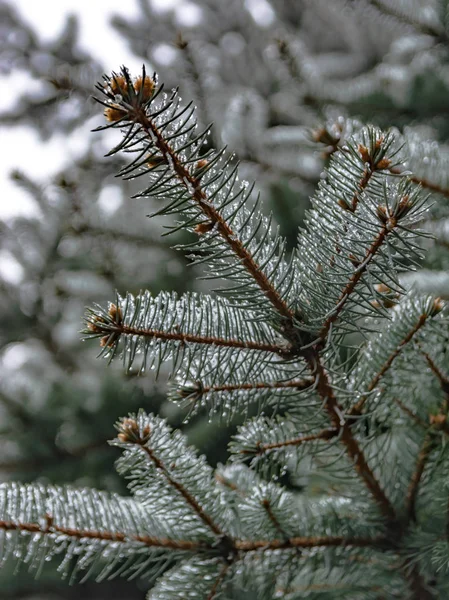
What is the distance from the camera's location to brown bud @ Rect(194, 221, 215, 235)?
44cm

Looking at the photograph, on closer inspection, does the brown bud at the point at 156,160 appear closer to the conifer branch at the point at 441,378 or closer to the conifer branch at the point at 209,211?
the conifer branch at the point at 209,211

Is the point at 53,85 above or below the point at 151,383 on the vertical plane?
above

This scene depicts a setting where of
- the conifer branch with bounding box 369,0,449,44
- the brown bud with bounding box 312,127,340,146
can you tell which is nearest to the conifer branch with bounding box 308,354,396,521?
the brown bud with bounding box 312,127,340,146

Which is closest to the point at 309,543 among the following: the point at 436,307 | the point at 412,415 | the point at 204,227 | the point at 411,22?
the point at 412,415

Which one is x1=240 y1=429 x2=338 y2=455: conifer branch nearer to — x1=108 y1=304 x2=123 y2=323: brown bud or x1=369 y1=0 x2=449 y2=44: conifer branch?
x1=108 y1=304 x2=123 y2=323: brown bud

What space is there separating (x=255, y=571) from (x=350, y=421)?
0.68ft

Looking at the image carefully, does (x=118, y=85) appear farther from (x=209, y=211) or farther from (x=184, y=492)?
(x=184, y=492)

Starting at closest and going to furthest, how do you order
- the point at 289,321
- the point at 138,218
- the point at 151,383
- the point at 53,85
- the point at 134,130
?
the point at 134,130, the point at 289,321, the point at 53,85, the point at 151,383, the point at 138,218

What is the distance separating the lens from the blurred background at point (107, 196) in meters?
1.31

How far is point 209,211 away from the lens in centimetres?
43

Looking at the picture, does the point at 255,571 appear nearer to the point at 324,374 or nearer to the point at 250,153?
the point at 324,374

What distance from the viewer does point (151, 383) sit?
1.51 meters

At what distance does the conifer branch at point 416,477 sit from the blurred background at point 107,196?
1.00 feet

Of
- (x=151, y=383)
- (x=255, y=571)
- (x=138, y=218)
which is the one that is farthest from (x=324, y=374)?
(x=138, y=218)
